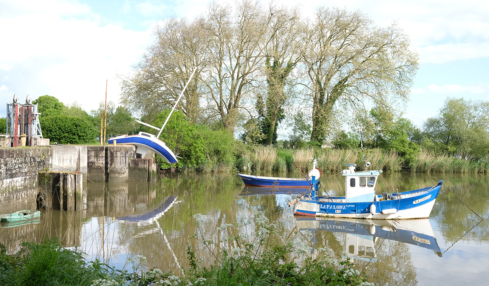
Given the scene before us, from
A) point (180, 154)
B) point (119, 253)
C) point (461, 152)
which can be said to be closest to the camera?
point (119, 253)

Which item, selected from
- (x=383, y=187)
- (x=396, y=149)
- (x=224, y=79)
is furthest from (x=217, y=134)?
(x=396, y=149)

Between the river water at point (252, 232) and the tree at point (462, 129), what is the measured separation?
733 inches

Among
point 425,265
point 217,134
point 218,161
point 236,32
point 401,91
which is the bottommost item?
point 425,265

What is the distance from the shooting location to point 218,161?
98.6ft

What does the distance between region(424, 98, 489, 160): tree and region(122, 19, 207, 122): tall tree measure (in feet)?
75.3

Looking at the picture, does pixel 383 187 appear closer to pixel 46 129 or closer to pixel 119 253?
pixel 119 253

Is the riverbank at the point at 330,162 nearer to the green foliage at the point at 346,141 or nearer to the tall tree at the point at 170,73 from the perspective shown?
the green foliage at the point at 346,141

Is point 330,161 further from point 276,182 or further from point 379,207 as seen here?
point 379,207

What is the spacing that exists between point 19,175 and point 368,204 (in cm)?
1172

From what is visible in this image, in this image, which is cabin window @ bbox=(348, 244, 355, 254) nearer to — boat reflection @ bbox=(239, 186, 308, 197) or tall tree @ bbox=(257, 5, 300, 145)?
boat reflection @ bbox=(239, 186, 308, 197)

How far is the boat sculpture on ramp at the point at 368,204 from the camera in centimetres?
1353

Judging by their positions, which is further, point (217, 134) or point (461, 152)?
point (461, 152)

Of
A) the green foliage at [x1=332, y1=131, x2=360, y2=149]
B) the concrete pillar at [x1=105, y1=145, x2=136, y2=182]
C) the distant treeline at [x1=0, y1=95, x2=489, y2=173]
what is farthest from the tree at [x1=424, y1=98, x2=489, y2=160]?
the concrete pillar at [x1=105, y1=145, x2=136, y2=182]

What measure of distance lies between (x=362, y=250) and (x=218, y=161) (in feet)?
68.6
